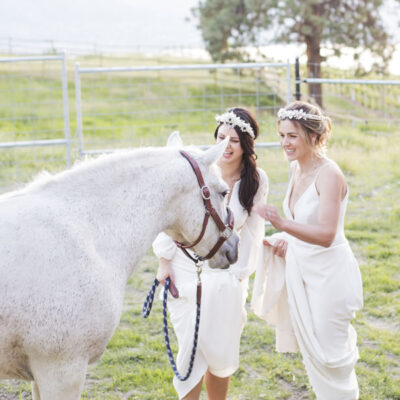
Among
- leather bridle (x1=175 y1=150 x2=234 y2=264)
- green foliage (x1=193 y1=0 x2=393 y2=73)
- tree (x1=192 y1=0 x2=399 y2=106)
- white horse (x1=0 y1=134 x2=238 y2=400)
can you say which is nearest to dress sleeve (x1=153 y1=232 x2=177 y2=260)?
leather bridle (x1=175 y1=150 x2=234 y2=264)

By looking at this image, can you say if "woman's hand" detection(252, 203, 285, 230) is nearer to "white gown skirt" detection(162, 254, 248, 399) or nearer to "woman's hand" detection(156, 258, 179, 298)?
"white gown skirt" detection(162, 254, 248, 399)

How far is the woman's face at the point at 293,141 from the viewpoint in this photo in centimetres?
332

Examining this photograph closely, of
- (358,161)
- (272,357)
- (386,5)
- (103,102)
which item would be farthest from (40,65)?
(272,357)

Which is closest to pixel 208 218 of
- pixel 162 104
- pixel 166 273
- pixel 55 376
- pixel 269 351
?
pixel 166 273

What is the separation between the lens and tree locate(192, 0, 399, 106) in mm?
15719

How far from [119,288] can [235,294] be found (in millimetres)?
985

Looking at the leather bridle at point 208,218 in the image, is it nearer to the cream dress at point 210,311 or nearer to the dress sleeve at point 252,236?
the cream dress at point 210,311

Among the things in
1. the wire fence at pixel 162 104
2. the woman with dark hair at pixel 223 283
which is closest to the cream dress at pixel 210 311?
the woman with dark hair at pixel 223 283

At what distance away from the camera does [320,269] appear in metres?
3.35

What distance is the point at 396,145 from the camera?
967cm

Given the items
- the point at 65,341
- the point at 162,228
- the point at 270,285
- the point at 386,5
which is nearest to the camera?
the point at 65,341

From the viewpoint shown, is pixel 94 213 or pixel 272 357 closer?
pixel 94 213

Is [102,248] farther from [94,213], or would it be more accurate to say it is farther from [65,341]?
[65,341]

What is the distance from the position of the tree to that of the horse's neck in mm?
13343
